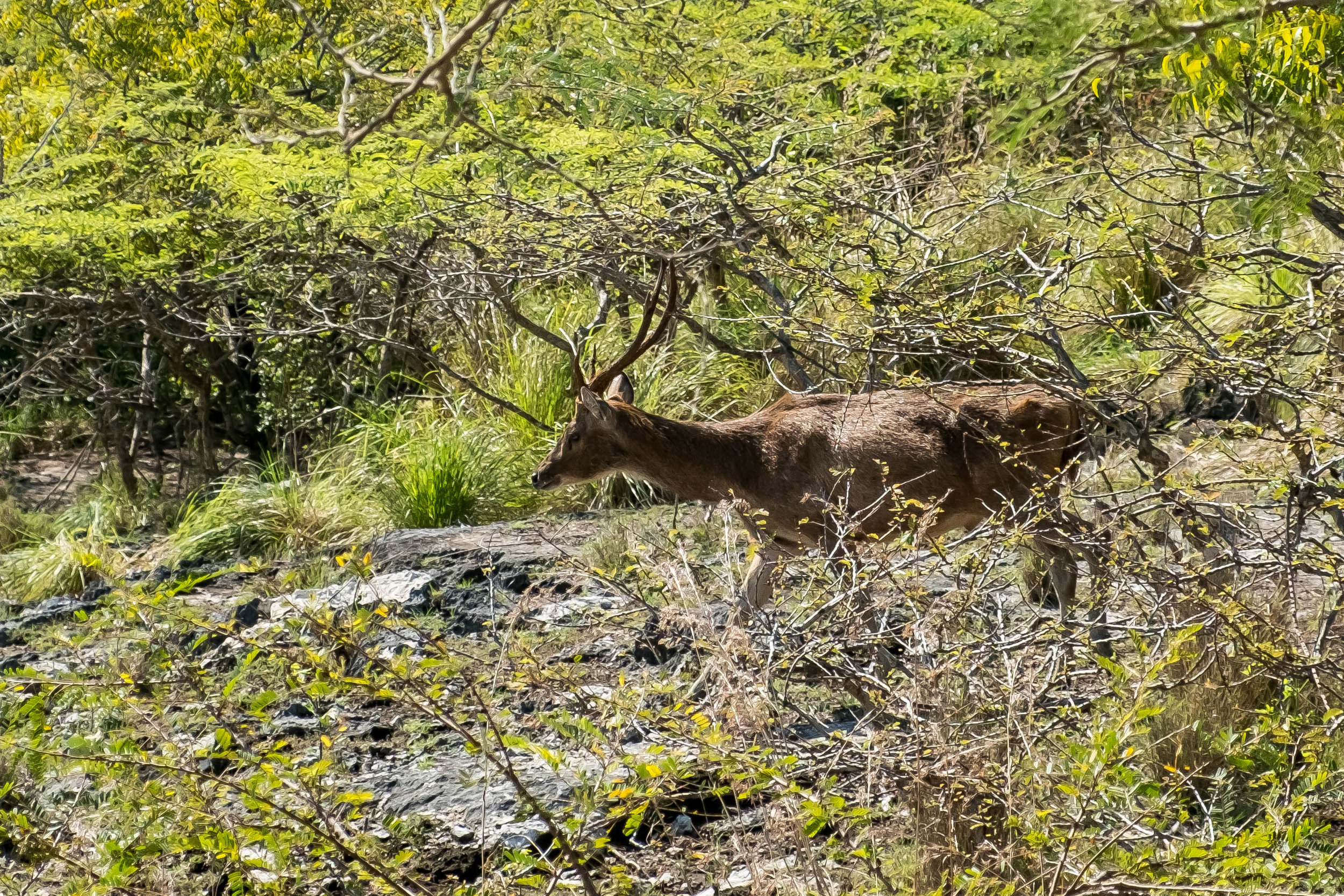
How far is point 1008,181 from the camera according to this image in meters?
8.95

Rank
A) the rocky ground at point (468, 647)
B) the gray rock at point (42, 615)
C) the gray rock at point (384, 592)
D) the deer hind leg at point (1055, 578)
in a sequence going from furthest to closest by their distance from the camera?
1. the gray rock at point (42, 615)
2. the gray rock at point (384, 592)
3. the deer hind leg at point (1055, 578)
4. the rocky ground at point (468, 647)

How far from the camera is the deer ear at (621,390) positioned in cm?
844

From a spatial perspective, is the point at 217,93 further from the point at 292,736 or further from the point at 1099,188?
the point at 1099,188

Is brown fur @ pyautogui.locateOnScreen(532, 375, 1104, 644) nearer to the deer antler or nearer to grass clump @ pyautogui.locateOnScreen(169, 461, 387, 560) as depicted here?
the deer antler

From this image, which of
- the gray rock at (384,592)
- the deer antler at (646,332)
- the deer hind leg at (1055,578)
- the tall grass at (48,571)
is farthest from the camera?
the tall grass at (48,571)

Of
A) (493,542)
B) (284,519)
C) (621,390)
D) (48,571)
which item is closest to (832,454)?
(621,390)

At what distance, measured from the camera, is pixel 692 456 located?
25.7 feet

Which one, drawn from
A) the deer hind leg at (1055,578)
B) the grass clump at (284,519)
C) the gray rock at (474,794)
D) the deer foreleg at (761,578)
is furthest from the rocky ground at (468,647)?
the deer hind leg at (1055,578)

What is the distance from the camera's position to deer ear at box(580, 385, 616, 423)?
25.5 feet

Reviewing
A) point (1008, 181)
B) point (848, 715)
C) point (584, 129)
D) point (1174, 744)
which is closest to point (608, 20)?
point (584, 129)

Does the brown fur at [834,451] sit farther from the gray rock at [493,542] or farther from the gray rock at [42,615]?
the gray rock at [42,615]

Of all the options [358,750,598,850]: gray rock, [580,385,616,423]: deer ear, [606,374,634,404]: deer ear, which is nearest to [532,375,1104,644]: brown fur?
[580,385,616,423]: deer ear

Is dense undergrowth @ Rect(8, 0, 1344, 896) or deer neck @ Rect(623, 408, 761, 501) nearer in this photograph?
dense undergrowth @ Rect(8, 0, 1344, 896)

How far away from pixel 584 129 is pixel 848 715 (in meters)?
4.53
